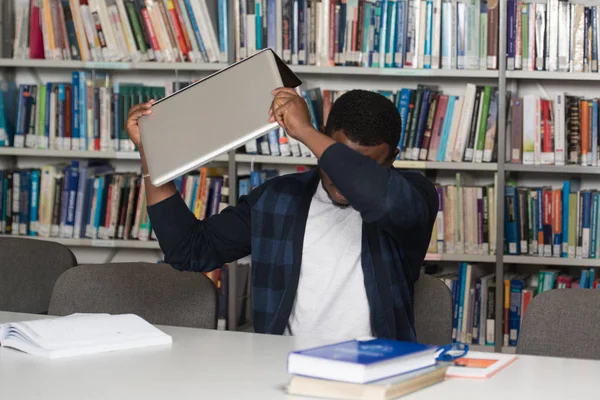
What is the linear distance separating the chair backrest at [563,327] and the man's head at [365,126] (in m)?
0.43

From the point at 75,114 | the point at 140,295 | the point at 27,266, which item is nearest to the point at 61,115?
the point at 75,114

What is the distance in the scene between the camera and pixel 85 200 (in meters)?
3.62

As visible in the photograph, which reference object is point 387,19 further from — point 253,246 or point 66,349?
point 66,349

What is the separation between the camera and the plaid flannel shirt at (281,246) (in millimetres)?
1893

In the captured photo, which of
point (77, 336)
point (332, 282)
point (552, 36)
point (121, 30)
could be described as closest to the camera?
point (77, 336)

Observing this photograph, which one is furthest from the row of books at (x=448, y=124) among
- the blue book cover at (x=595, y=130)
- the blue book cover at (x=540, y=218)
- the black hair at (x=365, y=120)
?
the black hair at (x=365, y=120)

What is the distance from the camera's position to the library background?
10.5ft

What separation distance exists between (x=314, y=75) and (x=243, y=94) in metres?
1.99

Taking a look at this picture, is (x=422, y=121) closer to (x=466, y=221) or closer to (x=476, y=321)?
(x=466, y=221)

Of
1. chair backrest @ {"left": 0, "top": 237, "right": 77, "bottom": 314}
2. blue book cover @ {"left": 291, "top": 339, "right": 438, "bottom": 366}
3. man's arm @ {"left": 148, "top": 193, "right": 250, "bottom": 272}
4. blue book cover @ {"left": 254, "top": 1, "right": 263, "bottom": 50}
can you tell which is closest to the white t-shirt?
man's arm @ {"left": 148, "top": 193, "right": 250, "bottom": 272}

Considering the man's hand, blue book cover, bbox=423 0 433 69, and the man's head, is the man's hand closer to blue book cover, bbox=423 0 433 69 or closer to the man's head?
the man's head

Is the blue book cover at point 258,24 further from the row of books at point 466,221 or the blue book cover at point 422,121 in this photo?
the row of books at point 466,221

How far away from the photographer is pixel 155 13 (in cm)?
348

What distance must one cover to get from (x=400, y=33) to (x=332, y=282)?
1614 mm
